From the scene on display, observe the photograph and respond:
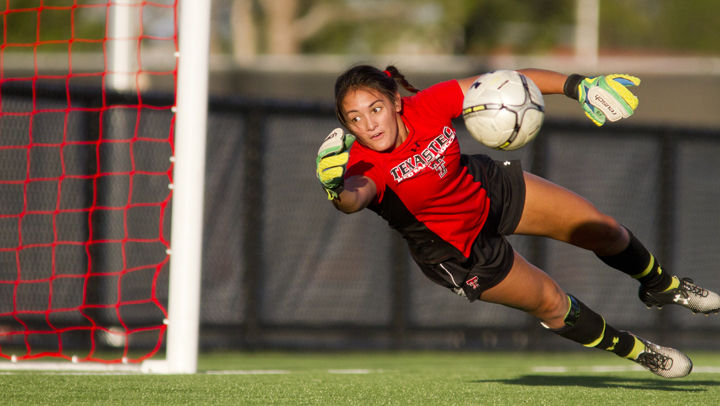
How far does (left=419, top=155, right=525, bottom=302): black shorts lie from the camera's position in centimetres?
576

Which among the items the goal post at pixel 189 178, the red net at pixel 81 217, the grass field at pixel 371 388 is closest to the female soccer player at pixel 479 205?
the grass field at pixel 371 388

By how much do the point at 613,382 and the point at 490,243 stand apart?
1.52 meters

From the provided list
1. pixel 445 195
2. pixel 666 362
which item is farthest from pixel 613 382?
pixel 445 195

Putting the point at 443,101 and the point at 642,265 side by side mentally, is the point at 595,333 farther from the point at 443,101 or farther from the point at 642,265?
the point at 443,101

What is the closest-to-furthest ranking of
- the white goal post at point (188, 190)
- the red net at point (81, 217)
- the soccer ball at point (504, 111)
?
1. the soccer ball at point (504, 111)
2. the white goal post at point (188, 190)
3. the red net at point (81, 217)

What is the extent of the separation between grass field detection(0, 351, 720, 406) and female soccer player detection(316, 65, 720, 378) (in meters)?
0.42

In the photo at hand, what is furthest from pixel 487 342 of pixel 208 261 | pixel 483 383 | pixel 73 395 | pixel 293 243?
pixel 73 395

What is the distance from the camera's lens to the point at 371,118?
17.4 feet

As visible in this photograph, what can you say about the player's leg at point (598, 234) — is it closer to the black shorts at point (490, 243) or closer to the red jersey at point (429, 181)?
the black shorts at point (490, 243)

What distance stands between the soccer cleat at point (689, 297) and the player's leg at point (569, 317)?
0.30 m

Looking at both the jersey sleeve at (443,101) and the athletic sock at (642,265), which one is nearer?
the jersey sleeve at (443,101)

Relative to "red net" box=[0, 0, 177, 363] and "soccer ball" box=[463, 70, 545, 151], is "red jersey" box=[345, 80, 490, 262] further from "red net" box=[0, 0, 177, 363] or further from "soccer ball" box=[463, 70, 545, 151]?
"red net" box=[0, 0, 177, 363]

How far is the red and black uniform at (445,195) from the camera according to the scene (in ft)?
17.7

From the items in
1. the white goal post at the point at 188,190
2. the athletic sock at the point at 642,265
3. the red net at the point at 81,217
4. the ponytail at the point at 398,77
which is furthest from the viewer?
the red net at the point at 81,217
